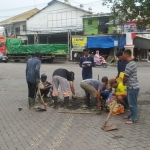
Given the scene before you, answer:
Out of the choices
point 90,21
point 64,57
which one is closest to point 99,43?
point 64,57

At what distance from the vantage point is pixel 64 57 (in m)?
33.9

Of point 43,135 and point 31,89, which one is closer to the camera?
point 43,135

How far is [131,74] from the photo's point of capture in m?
5.89

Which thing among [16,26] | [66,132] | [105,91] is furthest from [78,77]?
[16,26]

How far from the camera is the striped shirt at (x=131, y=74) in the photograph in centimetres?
584

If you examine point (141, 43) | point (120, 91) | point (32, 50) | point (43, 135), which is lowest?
point (43, 135)

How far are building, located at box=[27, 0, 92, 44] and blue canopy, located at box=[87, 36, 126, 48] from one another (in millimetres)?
9192

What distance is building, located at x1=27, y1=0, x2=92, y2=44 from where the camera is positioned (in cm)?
4234

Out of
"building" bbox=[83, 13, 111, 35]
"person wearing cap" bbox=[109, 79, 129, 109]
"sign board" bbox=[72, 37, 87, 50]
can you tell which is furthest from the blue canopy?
"person wearing cap" bbox=[109, 79, 129, 109]

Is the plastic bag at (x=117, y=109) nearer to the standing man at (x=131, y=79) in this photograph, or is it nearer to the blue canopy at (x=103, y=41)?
the standing man at (x=131, y=79)

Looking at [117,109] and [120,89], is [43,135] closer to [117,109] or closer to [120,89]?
[117,109]

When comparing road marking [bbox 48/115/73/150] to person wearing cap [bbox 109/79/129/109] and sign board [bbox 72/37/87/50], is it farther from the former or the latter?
sign board [bbox 72/37/87/50]

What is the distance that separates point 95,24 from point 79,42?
681 centimetres

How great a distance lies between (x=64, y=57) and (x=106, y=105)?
1061 inches
